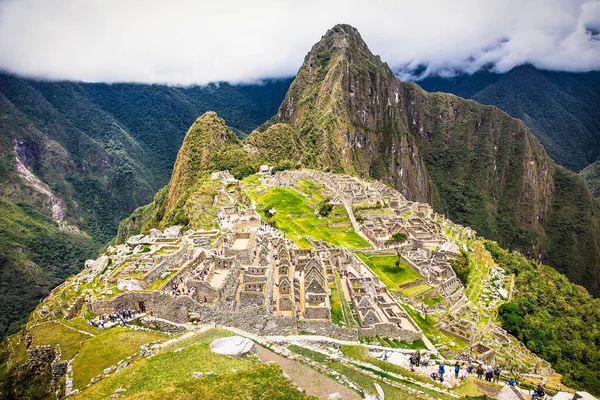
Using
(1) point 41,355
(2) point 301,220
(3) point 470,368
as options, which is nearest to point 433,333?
(3) point 470,368

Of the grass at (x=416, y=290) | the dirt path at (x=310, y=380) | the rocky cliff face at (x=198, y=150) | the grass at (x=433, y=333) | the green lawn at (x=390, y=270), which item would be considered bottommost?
the grass at (x=433, y=333)

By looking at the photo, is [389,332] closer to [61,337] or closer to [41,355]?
[61,337]

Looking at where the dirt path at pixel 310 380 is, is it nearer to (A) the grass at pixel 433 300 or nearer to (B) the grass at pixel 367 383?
(B) the grass at pixel 367 383

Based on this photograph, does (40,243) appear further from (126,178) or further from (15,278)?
(126,178)

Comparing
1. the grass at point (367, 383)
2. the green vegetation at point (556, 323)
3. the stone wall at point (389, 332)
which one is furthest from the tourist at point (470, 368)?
the green vegetation at point (556, 323)

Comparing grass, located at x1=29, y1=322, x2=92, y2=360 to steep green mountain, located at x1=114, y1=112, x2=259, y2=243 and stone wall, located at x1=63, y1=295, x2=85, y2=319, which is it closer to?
stone wall, located at x1=63, y1=295, x2=85, y2=319
